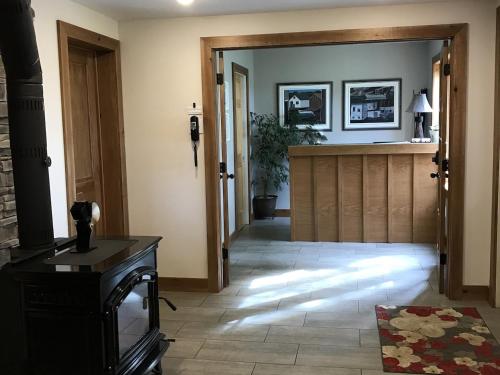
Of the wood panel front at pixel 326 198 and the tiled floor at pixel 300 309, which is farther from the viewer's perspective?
the wood panel front at pixel 326 198

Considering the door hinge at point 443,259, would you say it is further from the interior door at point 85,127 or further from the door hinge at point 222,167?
the interior door at point 85,127

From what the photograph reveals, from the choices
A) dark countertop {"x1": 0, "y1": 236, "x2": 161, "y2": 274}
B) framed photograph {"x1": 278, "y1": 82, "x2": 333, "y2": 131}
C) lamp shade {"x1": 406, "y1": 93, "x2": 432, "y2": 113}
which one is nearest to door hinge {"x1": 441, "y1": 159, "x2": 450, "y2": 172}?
lamp shade {"x1": 406, "y1": 93, "x2": 432, "y2": 113}

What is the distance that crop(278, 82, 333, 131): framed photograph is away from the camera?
24.7ft

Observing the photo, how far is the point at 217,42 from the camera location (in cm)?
422

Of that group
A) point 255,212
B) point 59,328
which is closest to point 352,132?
point 255,212

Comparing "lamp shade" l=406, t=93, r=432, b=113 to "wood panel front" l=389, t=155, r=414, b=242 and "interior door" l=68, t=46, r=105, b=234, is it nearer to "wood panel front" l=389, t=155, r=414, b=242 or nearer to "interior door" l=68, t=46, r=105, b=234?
"wood panel front" l=389, t=155, r=414, b=242

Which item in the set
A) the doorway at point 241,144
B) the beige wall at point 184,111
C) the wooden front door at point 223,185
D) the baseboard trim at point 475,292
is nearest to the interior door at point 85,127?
the beige wall at point 184,111

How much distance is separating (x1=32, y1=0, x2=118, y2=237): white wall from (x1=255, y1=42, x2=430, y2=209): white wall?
14.1ft

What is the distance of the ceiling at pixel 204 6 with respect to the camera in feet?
12.5

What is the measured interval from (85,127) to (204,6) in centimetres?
127

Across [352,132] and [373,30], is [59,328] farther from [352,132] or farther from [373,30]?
[352,132]

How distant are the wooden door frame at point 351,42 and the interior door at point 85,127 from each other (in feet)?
2.81

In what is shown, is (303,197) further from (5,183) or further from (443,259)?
(5,183)

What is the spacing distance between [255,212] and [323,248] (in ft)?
6.62
